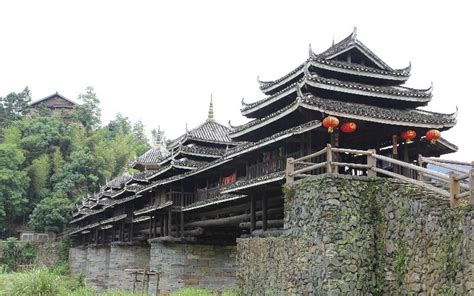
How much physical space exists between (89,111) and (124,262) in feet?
111

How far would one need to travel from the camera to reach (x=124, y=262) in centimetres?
3209

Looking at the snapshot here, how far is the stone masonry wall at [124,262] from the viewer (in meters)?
31.2

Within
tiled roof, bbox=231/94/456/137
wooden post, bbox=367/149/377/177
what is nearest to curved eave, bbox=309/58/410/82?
tiled roof, bbox=231/94/456/137

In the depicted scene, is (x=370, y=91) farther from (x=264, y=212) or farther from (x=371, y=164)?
(x=371, y=164)

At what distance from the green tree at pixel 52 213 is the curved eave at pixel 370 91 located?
3643 cm

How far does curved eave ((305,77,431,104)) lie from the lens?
600 inches

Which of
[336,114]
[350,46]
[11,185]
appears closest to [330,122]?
[336,114]

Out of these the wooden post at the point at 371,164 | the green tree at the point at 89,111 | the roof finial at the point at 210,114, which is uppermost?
the green tree at the point at 89,111

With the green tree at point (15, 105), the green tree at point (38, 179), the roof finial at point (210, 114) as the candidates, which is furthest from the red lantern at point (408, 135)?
the green tree at point (15, 105)

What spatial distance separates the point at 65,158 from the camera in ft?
175

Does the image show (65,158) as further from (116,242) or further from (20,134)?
(116,242)

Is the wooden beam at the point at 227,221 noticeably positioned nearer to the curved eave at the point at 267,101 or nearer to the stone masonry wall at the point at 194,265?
the stone masonry wall at the point at 194,265

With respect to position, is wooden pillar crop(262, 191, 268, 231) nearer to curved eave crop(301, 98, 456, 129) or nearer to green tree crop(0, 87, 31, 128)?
curved eave crop(301, 98, 456, 129)

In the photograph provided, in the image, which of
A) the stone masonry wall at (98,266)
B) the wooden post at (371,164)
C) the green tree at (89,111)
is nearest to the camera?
the wooden post at (371,164)
